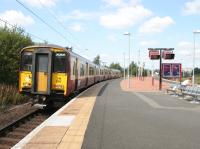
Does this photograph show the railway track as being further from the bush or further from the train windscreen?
the bush

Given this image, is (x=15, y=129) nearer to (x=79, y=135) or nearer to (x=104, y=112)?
(x=104, y=112)

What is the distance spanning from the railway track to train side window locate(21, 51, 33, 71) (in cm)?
272

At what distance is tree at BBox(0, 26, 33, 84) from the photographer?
97.7ft

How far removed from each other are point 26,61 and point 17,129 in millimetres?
7099

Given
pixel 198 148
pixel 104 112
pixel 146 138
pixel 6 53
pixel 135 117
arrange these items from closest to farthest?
pixel 198 148 → pixel 146 138 → pixel 135 117 → pixel 104 112 → pixel 6 53

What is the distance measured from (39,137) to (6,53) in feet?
68.9

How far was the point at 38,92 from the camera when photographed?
20.5m

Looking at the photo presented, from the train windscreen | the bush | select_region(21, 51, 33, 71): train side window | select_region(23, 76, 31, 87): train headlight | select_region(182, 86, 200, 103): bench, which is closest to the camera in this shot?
the train windscreen

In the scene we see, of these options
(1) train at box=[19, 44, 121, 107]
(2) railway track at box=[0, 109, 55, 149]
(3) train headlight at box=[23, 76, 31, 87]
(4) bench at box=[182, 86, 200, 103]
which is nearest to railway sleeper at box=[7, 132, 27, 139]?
(2) railway track at box=[0, 109, 55, 149]

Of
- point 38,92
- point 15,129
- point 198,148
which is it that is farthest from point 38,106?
point 198,148

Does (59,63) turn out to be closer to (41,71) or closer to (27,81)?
(41,71)

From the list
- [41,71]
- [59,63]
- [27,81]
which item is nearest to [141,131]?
[59,63]

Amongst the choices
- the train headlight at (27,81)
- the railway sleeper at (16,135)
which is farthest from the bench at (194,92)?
the railway sleeper at (16,135)

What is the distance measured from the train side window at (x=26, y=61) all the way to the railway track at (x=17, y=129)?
2.72 m
